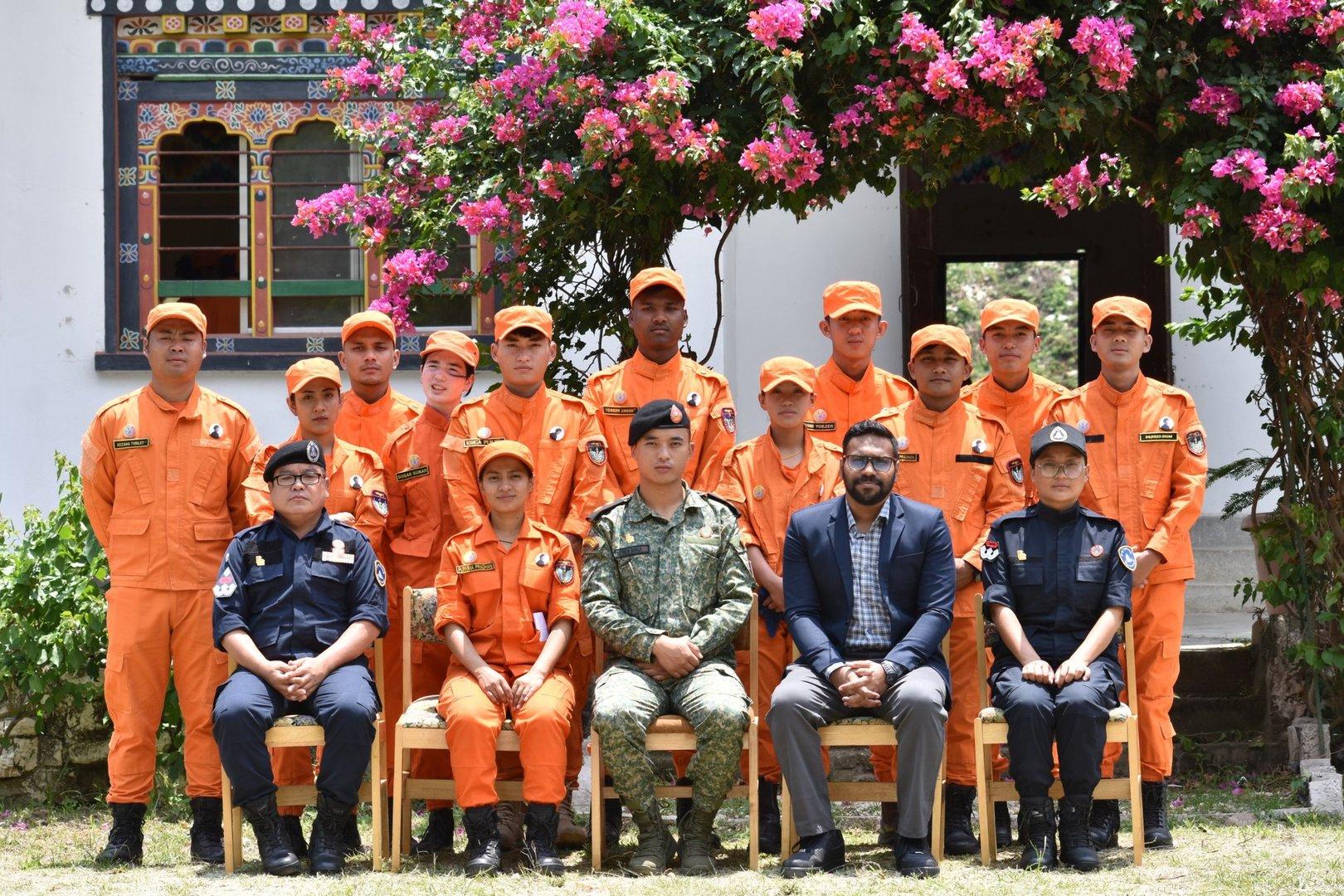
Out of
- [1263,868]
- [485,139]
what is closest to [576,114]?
[485,139]

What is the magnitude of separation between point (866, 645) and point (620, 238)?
8.88 ft

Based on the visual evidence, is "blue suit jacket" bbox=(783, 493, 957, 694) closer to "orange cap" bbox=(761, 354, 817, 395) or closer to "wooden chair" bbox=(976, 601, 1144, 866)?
"wooden chair" bbox=(976, 601, 1144, 866)

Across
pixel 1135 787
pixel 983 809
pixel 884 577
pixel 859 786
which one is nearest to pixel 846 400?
pixel 884 577

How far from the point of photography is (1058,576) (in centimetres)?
575

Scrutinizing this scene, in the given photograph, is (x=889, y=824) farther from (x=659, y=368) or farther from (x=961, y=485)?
(x=659, y=368)

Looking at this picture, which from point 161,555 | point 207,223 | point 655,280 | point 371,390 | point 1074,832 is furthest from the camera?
point 207,223

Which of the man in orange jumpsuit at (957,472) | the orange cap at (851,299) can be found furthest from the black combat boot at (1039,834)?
the orange cap at (851,299)

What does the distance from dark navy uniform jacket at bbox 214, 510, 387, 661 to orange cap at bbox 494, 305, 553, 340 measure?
0.97 meters

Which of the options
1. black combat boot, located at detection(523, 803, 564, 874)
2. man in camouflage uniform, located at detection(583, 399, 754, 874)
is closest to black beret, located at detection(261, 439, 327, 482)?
man in camouflage uniform, located at detection(583, 399, 754, 874)

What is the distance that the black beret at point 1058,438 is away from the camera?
5.76m

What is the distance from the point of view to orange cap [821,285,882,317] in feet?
20.8

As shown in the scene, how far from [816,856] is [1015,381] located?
6.57 feet

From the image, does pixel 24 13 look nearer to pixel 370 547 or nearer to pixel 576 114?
pixel 576 114

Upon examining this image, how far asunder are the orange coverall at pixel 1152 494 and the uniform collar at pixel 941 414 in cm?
39
